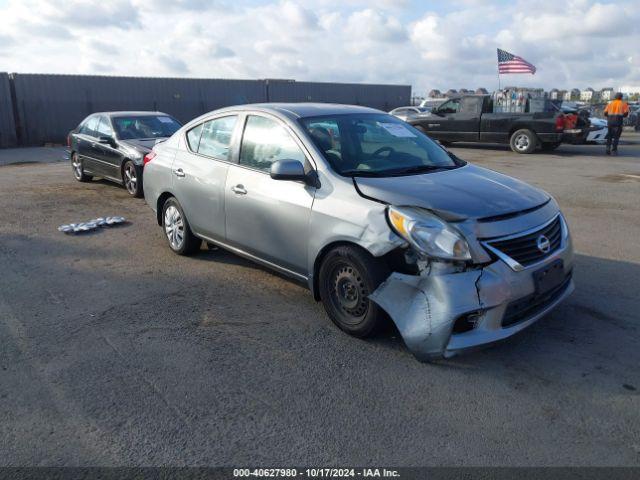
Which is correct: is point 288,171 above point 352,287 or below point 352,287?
above

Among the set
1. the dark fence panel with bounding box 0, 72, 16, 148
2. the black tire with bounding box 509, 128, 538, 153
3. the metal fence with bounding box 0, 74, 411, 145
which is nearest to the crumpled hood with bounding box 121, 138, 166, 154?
the black tire with bounding box 509, 128, 538, 153

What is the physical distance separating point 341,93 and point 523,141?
60.7 feet

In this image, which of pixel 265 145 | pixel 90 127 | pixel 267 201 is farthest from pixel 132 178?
pixel 267 201

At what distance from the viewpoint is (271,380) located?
347 centimetres

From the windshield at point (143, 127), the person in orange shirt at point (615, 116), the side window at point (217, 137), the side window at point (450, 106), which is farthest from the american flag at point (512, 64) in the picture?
the side window at point (217, 137)

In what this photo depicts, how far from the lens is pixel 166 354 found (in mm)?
3830

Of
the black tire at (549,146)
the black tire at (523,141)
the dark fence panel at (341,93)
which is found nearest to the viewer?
the black tire at (523,141)

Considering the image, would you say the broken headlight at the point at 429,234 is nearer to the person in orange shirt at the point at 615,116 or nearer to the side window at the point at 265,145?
the side window at the point at 265,145

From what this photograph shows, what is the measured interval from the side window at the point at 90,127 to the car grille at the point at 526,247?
939 centimetres

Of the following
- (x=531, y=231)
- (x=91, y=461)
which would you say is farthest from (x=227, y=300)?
(x=531, y=231)

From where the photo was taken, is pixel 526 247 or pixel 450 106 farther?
pixel 450 106

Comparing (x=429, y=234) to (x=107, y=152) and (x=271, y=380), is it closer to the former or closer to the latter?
(x=271, y=380)

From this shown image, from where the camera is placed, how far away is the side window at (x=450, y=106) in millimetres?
17828

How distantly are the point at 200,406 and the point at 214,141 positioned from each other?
299cm
